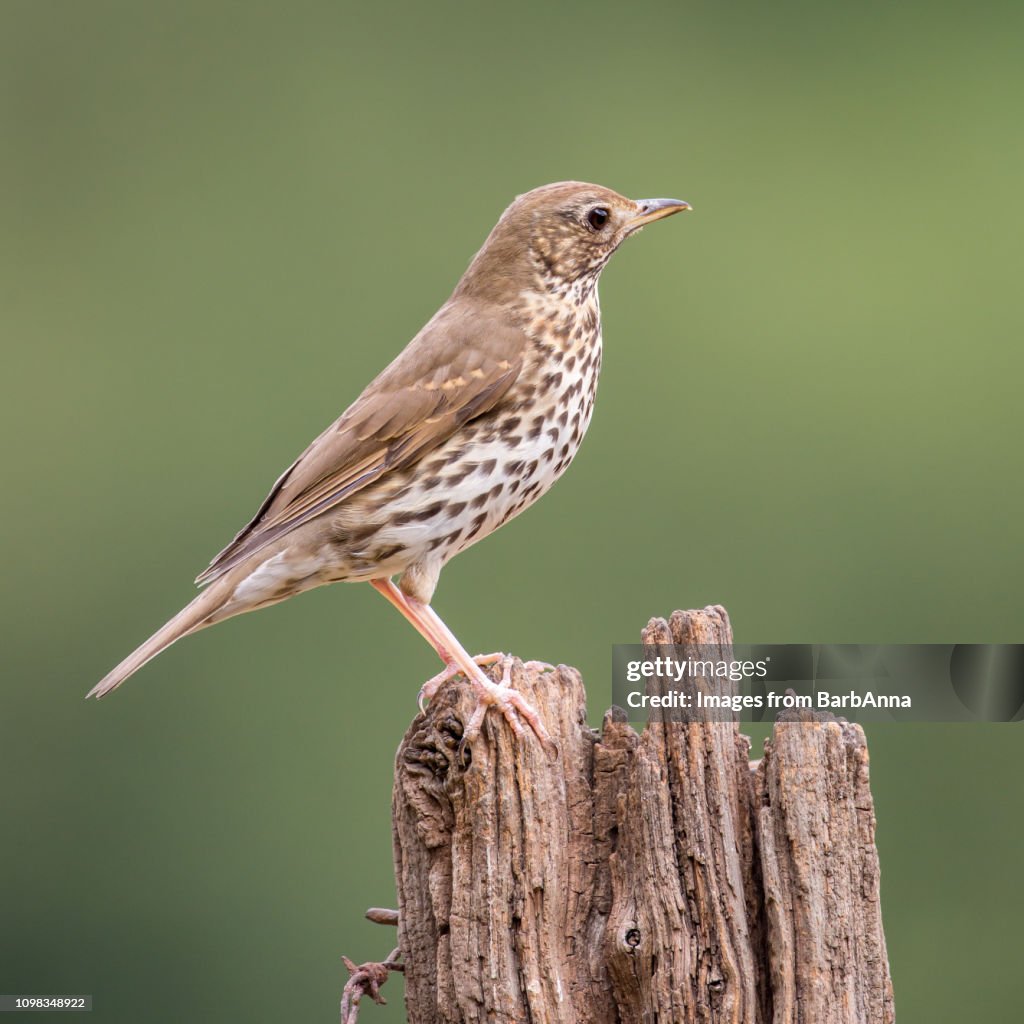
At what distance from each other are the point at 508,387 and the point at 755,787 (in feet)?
6.45

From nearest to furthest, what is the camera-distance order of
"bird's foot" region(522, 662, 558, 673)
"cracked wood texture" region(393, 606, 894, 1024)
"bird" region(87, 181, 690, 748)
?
"cracked wood texture" region(393, 606, 894, 1024) < "bird's foot" region(522, 662, 558, 673) < "bird" region(87, 181, 690, 748)

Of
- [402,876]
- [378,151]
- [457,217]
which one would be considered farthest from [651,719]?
[378,151]

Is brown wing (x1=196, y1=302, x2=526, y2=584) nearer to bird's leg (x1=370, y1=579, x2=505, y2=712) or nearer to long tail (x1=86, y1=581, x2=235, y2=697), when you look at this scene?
long tail (x1=86, y1=581, x2=235, y2=697)

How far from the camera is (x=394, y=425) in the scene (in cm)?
612

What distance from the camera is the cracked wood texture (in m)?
4.47

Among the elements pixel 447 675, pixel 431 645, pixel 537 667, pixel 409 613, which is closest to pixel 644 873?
pixel 537 667

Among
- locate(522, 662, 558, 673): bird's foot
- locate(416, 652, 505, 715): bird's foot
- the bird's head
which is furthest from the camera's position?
the bird's head

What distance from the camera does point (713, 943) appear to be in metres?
4.50

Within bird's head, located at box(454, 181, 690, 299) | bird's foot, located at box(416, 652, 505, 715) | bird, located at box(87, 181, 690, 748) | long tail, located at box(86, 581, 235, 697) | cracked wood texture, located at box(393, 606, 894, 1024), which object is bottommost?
cracked wood texture, located at box(393, 606, 894, 1024)

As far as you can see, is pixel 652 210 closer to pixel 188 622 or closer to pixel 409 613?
pixel 409 613

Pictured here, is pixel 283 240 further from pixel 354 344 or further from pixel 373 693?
pixel 373 693
